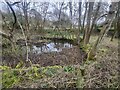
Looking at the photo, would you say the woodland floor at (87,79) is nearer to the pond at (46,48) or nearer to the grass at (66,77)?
the grass at (66,77)

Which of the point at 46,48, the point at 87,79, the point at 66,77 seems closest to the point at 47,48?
the point at 46,48

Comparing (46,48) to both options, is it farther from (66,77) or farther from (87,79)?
(87,79)

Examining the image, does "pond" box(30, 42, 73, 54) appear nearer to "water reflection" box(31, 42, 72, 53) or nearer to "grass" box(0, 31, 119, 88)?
"water reflection" box(31, 42, 72, 53)

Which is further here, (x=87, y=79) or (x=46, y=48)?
(x=46, y=48)

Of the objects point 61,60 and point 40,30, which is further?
point 40,30

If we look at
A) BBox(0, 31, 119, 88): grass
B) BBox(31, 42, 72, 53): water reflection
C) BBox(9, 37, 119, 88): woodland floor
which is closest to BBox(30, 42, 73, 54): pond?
BBox(31, 42, 72, 53): water reflection

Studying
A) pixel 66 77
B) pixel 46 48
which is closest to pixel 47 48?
pixel 46 48

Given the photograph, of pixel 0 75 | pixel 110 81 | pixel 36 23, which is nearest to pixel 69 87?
pixel 110 81

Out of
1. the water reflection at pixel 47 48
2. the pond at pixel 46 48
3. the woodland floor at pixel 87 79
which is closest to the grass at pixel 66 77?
the woodland floor at pixel 87 79

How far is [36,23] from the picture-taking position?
1231cm

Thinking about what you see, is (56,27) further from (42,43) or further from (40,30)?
(42,43)

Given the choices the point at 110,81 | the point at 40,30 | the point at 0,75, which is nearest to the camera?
the point at 110,81

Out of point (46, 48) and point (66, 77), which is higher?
point (66, 77)

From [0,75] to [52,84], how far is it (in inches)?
41.7
